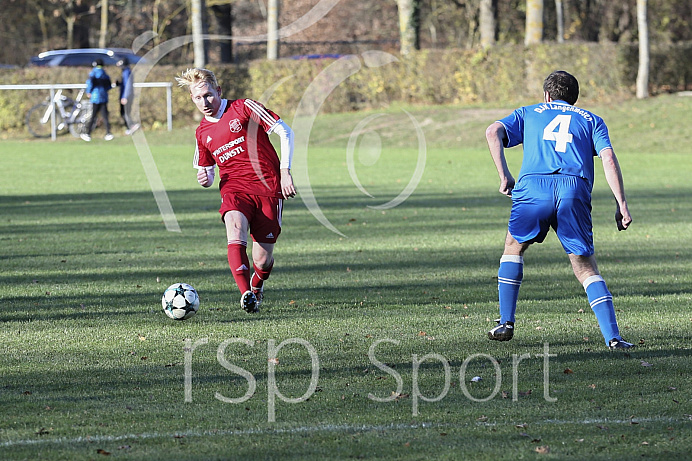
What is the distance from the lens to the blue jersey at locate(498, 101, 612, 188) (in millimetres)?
6684

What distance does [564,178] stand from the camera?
6688mm

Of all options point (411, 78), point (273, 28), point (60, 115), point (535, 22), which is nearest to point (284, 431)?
point (535, 22)

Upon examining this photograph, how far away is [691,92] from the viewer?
107 ft

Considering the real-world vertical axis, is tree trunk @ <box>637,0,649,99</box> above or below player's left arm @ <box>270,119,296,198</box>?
above

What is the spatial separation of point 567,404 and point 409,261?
5.76 m

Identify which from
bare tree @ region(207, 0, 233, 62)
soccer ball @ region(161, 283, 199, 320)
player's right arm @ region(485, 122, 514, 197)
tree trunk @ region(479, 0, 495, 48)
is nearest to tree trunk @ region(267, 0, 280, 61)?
bare tree @ region(207, 0, 233, 62)

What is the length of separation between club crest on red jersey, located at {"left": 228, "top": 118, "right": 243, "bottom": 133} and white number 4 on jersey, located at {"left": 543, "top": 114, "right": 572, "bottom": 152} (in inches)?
99.3

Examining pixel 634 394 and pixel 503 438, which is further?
pixel 634 394

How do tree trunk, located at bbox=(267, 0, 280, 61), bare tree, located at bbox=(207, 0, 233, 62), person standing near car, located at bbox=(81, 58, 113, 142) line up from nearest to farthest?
1. person standing near car, located at bbox=(81, 58, 113, 142)
2. tree trunk, located at bbox=(267, 0, 280, 61)
3. bare tree, located at bbox=(207, 0, 233, 62)

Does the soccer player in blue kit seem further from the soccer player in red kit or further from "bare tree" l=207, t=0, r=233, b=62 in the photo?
"bare tree" l=207, t=0, r=233, b=62

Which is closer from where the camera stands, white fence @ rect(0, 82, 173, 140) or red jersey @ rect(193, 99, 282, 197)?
red jersey @ rect(193, 99, 282, 197)

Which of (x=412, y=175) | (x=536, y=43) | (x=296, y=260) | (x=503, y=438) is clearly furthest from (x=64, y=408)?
(x=536, y=43)

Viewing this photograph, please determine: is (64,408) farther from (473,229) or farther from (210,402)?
(473,229)

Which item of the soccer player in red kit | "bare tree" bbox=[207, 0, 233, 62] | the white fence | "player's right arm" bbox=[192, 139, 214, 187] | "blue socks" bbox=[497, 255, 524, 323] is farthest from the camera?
"bare tree" bbox=[207, 0, 233, 62]
